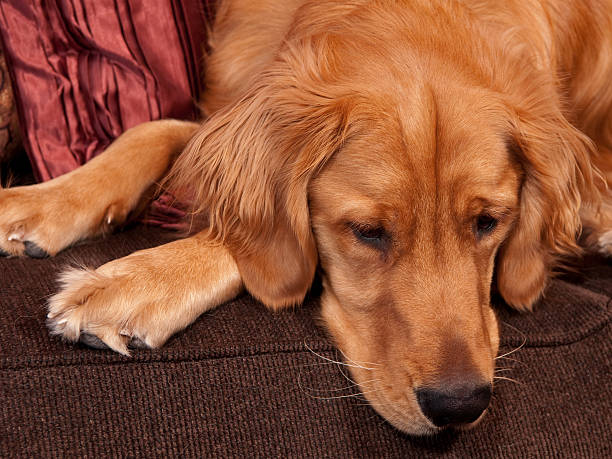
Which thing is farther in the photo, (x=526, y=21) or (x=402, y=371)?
(x=526, y=21)

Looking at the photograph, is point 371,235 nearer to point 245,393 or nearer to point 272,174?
point 272,174

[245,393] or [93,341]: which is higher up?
[93,341]

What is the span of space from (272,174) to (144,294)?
0.44 meters

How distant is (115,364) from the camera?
1656 mm

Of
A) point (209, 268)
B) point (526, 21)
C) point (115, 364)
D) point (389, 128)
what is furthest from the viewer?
point (526, 21)

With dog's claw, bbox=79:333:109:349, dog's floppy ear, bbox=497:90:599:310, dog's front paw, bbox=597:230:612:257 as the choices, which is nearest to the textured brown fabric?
dog's claw, bbox=79:333:109:349

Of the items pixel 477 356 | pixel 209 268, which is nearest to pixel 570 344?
pixel 477 356

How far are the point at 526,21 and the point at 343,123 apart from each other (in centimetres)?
84

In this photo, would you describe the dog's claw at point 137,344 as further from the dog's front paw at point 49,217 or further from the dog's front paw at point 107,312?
the dog's front paw at point 49,217

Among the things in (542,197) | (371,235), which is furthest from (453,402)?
(542,197)

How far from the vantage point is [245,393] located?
1691 mm

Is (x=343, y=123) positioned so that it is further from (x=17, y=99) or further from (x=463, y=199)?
(x=17, y=99)

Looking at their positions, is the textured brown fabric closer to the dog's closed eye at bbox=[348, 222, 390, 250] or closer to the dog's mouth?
the dog's mouth

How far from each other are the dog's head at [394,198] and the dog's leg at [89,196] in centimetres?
26
